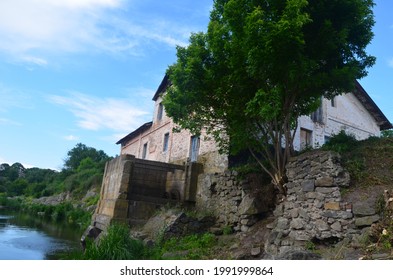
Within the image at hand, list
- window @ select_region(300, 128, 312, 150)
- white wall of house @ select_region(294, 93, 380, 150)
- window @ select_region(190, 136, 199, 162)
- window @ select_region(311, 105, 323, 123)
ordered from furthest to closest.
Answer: window @ select_region(311, 105, 323, 123), white wall of house @ select_region(294, 93, 380, 150), window @ select_region(300, 128, 312, 150), window @ select_region(190, 136, 199, 162)

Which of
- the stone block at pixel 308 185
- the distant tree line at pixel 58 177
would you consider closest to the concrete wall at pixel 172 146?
the stone block at pixel 308 185

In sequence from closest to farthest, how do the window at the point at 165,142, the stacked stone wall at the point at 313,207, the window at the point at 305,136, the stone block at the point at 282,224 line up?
the stacked stone wall at the point at 313,207, the stone block at the point at 282,224, the window at the point at 305,136, the window at the point at 165,142

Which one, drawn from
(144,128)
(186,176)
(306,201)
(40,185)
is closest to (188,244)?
(306,201)

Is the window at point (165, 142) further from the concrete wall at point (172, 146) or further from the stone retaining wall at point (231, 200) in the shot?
the stone retaining wall at point (231, 200)

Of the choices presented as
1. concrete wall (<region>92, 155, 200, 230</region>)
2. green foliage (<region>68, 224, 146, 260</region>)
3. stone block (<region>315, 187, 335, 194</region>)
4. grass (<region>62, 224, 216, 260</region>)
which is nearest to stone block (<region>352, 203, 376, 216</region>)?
stone block (<region>315, 187, 335, 194</region>)

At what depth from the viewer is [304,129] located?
702 inches

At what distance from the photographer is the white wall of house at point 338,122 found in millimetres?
17872

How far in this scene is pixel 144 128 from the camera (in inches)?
963

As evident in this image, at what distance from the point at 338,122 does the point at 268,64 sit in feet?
44.1

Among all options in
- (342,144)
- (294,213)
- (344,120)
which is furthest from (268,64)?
(344,120)

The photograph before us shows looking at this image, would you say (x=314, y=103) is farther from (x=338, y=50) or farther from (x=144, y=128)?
(x=144, y=128)

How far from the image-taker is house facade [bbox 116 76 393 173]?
1667 cm

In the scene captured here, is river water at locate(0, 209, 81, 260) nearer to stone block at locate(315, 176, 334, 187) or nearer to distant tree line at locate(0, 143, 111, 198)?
stone block at locate(315, 176, 334, 187)
